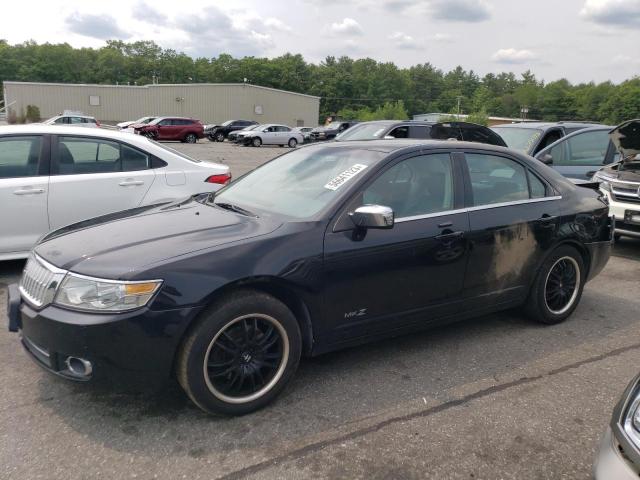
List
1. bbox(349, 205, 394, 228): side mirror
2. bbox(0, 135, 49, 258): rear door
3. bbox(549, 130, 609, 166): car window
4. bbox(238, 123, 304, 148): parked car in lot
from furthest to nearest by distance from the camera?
bbox(238, 123, 304, 148): parked car in lot → bbox(549, 130, 609, 166): car window → bbox(0, 135, 49, 258): rear door → bbox(349, 205, 394, 228): side mirror

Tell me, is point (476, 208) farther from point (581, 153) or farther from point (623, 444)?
point (581, 153)

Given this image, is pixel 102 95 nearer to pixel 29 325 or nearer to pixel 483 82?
pixel 29 325

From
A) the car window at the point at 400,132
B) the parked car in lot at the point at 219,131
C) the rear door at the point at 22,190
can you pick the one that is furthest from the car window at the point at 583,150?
the parked car in lot at the point at 219,131

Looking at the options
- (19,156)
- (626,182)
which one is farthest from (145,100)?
(626,182)

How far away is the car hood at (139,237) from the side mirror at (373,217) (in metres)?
0.48

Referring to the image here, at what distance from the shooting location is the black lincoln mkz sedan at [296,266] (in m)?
2.74

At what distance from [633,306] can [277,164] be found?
3.68 meters

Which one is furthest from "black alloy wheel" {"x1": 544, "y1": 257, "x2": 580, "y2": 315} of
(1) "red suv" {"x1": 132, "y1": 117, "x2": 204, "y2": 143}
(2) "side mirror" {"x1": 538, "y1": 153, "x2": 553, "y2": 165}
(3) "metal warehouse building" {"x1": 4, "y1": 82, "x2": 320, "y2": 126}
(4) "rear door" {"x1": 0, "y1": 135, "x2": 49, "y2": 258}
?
(3) "metal warehouse building" {"x1": 4, "y1": 82, "x2": 320, "y2": 126}

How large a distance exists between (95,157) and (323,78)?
4540 inches

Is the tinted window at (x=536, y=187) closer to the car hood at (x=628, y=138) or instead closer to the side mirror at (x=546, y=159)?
the car hood at (x=628, y=138)

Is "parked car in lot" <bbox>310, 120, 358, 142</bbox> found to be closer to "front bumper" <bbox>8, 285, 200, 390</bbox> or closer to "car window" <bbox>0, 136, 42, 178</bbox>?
"car window" <bbox>0, 136, 42, 178</bbox>

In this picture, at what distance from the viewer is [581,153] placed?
878 cm

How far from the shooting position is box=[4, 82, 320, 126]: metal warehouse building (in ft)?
167

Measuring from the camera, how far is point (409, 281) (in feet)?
11.6
